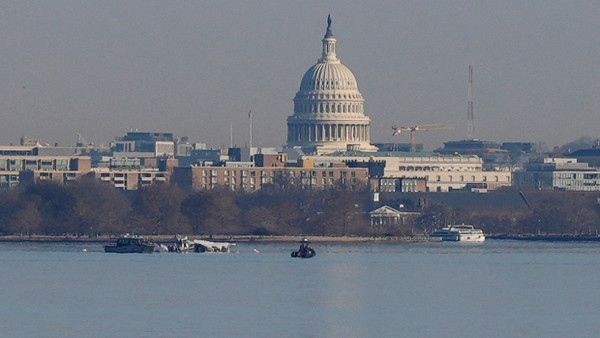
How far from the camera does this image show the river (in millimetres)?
73875

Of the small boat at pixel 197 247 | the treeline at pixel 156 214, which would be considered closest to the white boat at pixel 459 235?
the treeline at pixel 156 214

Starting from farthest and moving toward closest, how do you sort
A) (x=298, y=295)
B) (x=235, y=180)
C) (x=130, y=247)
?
(x=235, y=180), (x=130, y=247), (x=298, y=295)

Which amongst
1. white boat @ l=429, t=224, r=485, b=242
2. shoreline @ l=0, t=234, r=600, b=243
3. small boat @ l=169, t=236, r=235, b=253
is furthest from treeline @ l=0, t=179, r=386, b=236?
small boat @ l=169, t=236, r=235, b=253

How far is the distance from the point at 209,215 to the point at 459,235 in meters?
15.8

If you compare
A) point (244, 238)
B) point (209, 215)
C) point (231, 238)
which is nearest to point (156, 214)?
point (209, 215)

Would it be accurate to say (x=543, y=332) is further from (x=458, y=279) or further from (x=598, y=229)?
(x=598, y=229)

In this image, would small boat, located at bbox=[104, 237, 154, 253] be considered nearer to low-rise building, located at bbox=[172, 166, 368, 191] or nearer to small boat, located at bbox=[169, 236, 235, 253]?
small boat, located at bbox=[169, 236, 235, 253]

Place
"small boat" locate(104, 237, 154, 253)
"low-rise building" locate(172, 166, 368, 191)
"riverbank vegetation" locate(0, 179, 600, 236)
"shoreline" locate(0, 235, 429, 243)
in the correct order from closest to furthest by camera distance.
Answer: "small boat" locate(104, 237, 154, 253) → "shoreline" locate(0, 235, 429, 243) → "riverbank vegetation" locate(0, 179, 600, 236) → "low-rise building" locate(172, 166, 368, 191)

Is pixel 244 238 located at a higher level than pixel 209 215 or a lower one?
lower

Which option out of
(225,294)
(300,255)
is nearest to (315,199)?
(300,255)

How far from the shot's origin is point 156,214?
16275cm

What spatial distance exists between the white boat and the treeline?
15.4 ft

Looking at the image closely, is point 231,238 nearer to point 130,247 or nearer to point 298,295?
point 130,247

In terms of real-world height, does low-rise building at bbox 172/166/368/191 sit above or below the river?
above
